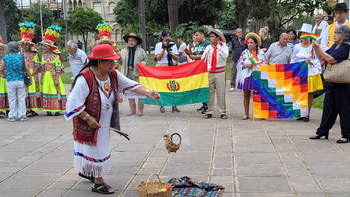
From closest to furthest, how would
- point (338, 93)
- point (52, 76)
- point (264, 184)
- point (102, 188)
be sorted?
point (102, 188) → point (264, 184) → point (338, 93) → point (52, 76)

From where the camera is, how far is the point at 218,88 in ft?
29.7

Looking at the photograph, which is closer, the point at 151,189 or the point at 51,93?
the point at 151,189

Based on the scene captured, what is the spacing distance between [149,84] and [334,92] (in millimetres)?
4542

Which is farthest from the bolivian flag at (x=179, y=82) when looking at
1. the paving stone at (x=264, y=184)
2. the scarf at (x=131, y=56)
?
the paving stone at (x=264, y=184)

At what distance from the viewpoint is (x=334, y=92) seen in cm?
663

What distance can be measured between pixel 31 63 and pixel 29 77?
0.55 metres

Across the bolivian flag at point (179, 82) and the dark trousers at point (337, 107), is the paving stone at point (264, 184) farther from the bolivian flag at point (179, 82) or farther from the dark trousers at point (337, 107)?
the bolivian flag at point (179, 82)

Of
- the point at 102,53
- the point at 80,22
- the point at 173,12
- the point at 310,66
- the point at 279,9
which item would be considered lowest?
the point at 310,66

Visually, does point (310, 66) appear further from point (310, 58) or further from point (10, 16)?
point (10, 16)

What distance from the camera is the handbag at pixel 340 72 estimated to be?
246 inches

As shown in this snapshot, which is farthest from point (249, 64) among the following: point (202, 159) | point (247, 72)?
point (202, 159)

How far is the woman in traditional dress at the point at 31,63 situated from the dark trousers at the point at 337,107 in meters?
6.95

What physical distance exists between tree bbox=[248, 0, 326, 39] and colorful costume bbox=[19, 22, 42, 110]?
11425 millimetres

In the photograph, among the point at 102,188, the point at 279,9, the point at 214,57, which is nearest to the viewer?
the point at 102,188
